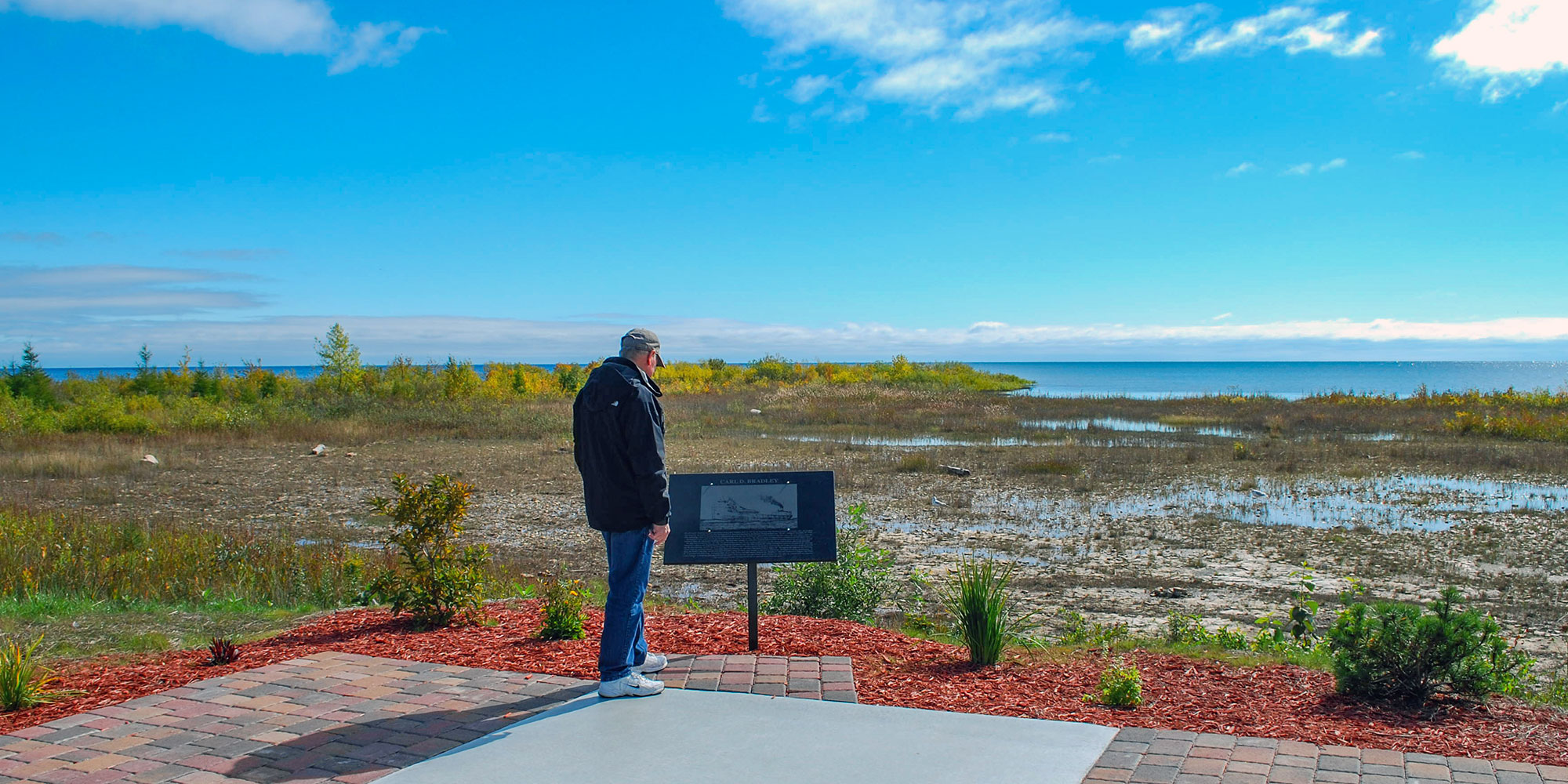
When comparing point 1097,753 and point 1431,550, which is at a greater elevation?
point 1097,753

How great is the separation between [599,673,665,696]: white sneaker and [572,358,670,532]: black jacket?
738 millimetres

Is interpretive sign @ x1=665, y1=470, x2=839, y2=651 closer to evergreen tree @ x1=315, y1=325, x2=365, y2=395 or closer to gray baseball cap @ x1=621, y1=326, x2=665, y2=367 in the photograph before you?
gray baseball cap @ x1=621, y1=326, x2=665, y2=367

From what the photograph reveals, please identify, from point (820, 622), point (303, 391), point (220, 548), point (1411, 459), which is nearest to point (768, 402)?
point (303, 391)

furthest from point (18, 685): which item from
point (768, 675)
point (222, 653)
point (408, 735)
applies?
point (768, 675)

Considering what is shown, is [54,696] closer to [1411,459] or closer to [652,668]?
[652,668]

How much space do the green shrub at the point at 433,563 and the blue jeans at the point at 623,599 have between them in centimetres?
192

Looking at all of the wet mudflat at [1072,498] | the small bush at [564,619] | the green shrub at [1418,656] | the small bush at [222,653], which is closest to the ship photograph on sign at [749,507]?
the small bush at [564,619]

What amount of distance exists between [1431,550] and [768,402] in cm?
3294

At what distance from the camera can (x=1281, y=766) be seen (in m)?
3.69

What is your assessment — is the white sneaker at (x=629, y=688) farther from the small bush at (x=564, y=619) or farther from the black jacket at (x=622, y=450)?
the small bush at (x=564, y=619)

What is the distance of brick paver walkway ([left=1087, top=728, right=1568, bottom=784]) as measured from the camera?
3.55 meters

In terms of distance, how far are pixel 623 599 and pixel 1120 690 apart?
247 cm

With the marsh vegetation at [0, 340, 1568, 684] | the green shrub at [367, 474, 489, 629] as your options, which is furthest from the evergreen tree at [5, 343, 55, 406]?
the green shrub at [367, 474, 489, 629]

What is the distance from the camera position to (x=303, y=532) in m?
13.5
